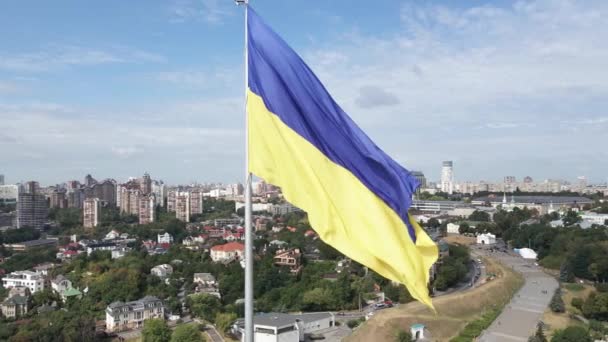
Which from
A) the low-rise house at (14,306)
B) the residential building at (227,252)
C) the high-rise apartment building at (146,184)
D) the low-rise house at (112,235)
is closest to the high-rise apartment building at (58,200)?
the high-rise apartment building at (146,184)

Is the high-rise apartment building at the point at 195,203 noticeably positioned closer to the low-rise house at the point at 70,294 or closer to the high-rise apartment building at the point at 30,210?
the high-rise apartment building at the point at 30,210

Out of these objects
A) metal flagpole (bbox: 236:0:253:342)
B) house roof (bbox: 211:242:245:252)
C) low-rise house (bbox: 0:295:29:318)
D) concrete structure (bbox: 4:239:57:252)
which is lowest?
low-rise house (bbox: 0:295:29:318)

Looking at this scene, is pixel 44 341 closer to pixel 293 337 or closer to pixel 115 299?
pixel 115 299

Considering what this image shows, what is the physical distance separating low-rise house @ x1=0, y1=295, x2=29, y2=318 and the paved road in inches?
441

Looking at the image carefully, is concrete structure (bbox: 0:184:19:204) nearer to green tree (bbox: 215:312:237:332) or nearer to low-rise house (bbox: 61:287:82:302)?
low-rise house (bbox: 61:287:82:302)

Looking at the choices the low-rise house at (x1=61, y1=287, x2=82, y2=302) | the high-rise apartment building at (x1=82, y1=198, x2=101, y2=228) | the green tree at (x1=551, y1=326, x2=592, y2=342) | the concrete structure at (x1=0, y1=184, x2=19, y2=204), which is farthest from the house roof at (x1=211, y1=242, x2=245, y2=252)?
the concrete structure at (x1=0, y1=184, x2=19, y2=204)

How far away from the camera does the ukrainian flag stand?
184 cm

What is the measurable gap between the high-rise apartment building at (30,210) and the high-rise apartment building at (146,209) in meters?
5.47

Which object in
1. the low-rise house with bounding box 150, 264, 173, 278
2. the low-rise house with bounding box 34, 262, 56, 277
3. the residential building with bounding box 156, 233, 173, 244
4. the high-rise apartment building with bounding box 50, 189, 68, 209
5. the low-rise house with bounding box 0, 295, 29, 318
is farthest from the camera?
the high-rise apartment building with bounding box 50, 189, 68, 209

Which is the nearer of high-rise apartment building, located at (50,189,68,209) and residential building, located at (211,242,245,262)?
residential building, located at (211,242,245,262)

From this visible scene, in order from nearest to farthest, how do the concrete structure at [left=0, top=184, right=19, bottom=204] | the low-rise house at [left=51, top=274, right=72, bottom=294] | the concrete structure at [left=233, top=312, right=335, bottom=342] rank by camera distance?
the concrete structure at [left=233, top=312, right=335, bottom=342], the low-rise house at [left=51, top=274, right=72, bottom=294], the concrete structure at [left=0, top=184, right=19, bottom=204]

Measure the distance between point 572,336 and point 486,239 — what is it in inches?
612

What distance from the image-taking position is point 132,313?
1330 cm

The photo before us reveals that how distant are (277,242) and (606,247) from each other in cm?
1185
